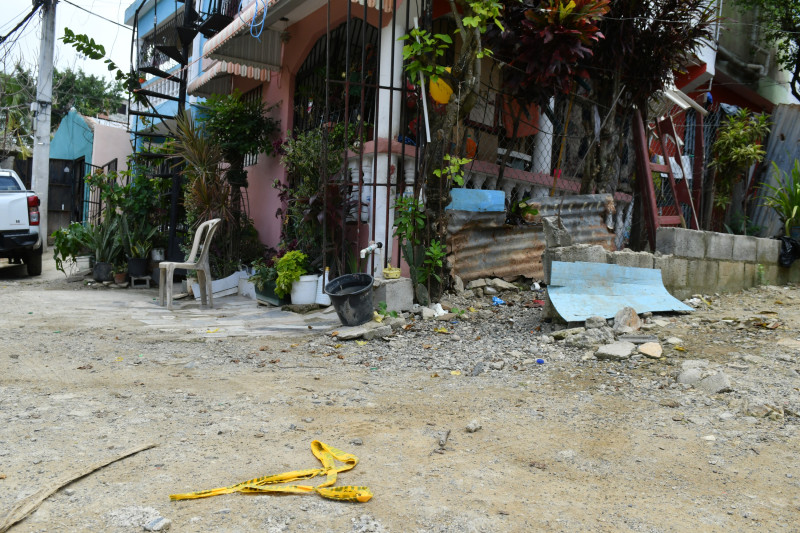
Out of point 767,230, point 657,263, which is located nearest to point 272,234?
point 657,263

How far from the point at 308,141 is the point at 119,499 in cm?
519

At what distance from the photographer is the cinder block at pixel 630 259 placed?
515cm

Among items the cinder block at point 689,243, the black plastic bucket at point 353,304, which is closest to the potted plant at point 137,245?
the black plastic bucket at point 353,304

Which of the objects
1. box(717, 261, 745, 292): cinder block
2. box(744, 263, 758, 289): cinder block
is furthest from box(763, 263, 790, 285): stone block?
box(717, 261, 745, 292): cinder block

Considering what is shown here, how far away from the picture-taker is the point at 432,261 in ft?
18.8

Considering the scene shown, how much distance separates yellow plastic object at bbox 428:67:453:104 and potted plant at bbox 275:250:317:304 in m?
2.11

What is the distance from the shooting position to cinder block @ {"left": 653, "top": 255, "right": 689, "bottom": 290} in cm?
539

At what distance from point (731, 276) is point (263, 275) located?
16.0ft

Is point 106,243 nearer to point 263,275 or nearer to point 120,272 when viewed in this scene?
point 120,272

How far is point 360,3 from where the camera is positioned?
661 centimetres

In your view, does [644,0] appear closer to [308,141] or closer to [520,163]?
[520,163]

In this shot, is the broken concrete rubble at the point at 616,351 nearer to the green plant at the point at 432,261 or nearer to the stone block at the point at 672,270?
the stone block at the point at 672,270

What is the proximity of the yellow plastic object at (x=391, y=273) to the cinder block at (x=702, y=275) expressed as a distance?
2.66 meters

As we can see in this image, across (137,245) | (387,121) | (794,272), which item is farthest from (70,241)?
(794,272)
